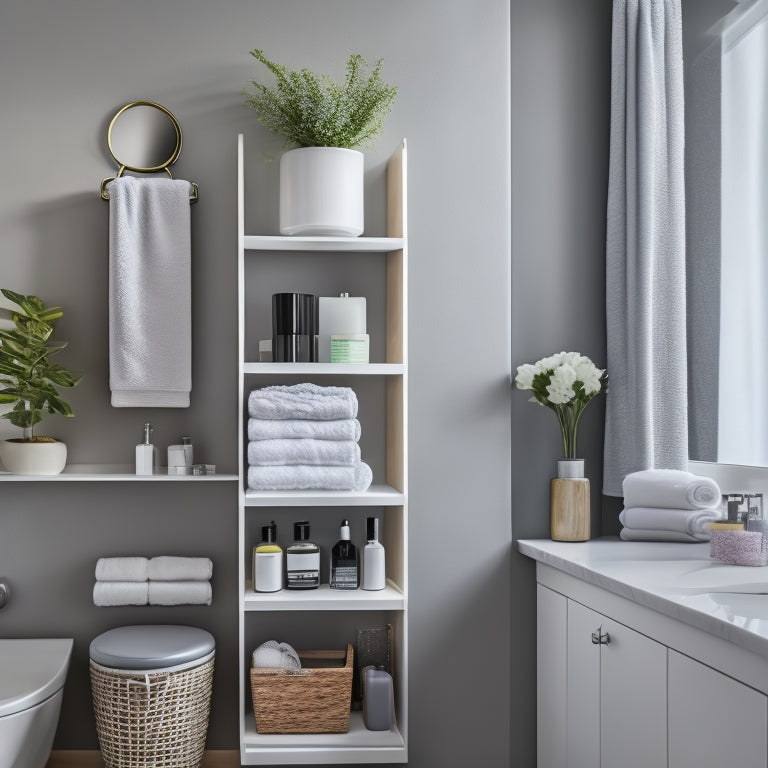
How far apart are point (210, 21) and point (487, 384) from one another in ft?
4.06

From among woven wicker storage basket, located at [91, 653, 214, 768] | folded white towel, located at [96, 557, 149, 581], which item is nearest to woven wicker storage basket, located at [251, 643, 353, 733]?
woven wicker storage basket, located at [91, 653, 214, 768]

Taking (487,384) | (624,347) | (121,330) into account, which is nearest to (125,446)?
(121,330)

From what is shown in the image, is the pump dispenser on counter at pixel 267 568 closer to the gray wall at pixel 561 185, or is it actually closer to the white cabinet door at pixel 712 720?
the gray wall at pixel 561 185

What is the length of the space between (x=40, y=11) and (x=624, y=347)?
1817 mm

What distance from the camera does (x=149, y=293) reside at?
2094mm

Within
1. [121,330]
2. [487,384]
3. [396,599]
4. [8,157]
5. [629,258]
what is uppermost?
[8,157]

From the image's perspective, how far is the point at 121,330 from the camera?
206 centimetres

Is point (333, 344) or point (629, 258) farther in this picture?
point (629, 258)

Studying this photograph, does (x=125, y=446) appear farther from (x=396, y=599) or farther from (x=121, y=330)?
(x=396, y=599)

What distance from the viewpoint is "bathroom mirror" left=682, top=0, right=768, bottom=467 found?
209 centimetres

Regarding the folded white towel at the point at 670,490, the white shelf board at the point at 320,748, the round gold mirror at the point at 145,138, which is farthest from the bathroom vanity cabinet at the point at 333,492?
the folded white towel at the point at 670,490

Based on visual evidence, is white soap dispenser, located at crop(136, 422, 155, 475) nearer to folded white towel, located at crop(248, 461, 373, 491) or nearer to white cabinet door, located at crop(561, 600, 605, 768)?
folded white towel, located at crop(248, 461, 373, 491)

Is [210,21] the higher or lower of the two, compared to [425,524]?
higher

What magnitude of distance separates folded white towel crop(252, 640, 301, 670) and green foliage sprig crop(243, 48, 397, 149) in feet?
4.22
